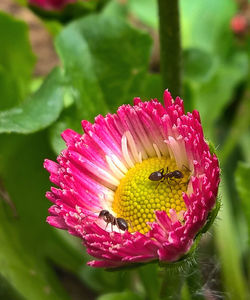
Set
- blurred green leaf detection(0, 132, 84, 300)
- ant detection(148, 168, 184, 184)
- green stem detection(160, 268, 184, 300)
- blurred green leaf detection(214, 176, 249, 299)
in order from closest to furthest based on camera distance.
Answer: ant detection(148, 168, 184, 184) < green stem detection(160, 268, 184, 300) < blurred green leaf detection(0, 132, 84, 300) < blurred green leaf detection(214, 176, 249, 299)

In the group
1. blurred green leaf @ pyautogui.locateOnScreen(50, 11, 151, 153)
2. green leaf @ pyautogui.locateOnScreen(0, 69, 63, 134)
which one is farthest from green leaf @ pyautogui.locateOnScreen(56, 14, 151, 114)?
green leaf @ pyautogui.locateOnScreen(0, 69, 63, 134)

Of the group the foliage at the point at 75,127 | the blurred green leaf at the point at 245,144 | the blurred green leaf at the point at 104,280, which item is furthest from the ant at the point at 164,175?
the blurred green leaf at the point at 245,144

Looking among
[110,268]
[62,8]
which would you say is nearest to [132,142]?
[110,268]

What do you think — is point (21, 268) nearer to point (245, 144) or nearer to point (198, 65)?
point (198, 65)

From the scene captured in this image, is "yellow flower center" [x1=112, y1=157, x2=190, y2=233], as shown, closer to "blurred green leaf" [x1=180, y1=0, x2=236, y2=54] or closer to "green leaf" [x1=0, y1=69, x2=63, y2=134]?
"green leaf" [x1=0, y1=69, x2=63, y2=134]

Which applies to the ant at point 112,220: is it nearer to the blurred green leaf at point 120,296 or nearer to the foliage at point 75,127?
the foliage at point 75,127

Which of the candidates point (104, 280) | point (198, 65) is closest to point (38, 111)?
point (104, 280)

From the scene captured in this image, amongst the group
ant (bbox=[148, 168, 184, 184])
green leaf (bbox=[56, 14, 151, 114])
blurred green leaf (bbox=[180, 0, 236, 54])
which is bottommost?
blurred green leaf (bbox=[180, 0, 236, 54])
